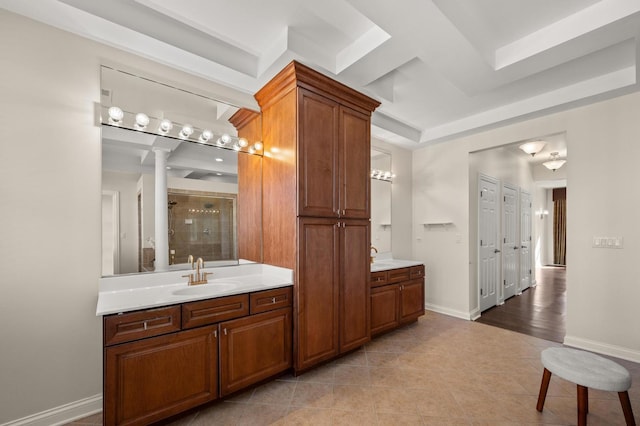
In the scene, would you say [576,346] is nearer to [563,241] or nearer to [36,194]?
[36,194]

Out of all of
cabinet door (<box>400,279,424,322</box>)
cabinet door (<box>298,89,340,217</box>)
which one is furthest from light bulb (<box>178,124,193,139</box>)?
cabinet door (<box>400,279,424,322</box>)

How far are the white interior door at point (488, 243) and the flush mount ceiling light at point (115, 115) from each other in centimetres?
459

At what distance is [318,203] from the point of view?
246cm

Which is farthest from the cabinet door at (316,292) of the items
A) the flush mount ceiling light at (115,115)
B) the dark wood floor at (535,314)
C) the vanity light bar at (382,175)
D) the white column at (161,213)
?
the dark wood floor at (535,314)

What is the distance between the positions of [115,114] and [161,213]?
814mm

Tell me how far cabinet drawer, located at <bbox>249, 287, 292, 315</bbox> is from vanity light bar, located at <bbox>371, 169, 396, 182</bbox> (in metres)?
2.52

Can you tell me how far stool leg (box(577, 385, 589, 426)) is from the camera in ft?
5.44

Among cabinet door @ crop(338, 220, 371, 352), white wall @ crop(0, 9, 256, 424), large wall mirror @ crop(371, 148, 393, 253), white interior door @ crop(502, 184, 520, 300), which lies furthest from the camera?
white interior door @ crop(502, 184, 520, 300)

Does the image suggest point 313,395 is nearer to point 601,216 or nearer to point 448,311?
point 448,311

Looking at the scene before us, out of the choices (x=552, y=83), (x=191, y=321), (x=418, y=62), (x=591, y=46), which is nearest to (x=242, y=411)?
(x=191, y=321)

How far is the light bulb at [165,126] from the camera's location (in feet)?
7.48

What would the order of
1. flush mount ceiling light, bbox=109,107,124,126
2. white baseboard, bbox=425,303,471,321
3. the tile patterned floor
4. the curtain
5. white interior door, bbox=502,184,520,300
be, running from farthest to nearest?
the curtain
white interior door, bbox=502,184,520,300
white baseboard, bbox=425,303,471,321
flush mount ceiling light, bbox=109,107,124,126
the tile patterned floor

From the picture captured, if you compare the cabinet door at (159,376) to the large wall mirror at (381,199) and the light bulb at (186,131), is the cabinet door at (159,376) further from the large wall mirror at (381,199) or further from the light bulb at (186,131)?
the large wall mirror at (381,199)

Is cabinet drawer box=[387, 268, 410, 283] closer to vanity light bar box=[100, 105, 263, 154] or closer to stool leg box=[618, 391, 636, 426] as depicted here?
stool leg box=[618, 391, 636, 426]
